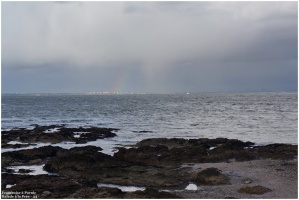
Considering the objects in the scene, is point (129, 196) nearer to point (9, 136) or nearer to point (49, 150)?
point (49, 150)

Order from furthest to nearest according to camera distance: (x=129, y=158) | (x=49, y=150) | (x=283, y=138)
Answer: (x=283, y=138) → (x=49, y=150) → (x=129, y=158)

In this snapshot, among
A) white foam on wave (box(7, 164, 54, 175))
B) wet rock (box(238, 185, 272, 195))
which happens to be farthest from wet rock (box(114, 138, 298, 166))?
wet rock (box(238, 185, 272, 195))

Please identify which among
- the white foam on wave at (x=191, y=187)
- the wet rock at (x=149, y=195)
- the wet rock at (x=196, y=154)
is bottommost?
the white foam on wave at (x=191, y=187)

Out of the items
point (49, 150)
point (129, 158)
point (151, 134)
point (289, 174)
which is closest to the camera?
point (289, 174)

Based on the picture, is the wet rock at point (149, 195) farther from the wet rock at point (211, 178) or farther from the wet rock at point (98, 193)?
the wet rock at point (211, 178)

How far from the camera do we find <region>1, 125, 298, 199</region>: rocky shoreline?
18.4 m

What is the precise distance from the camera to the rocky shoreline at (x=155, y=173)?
60.3 feet

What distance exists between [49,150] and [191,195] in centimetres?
1563

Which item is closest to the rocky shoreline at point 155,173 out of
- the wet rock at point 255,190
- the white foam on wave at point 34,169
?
the wet rock at point 255,190

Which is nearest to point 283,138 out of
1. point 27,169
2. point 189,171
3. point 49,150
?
point 189,171

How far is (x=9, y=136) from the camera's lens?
42.7 meters

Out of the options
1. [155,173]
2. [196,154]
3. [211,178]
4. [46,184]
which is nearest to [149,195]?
[155,173]

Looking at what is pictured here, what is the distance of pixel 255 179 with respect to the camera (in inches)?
843

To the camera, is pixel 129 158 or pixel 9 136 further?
pixel 9 136
